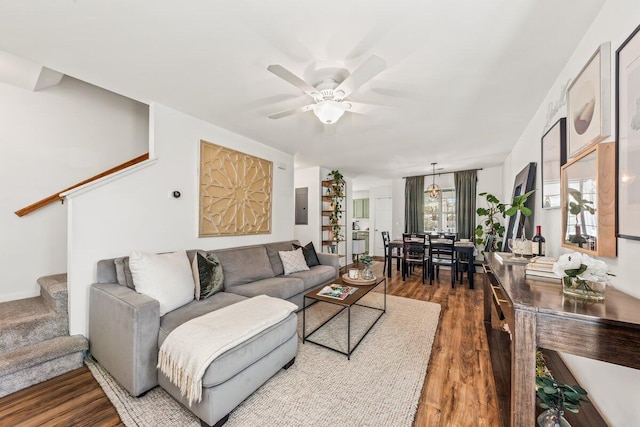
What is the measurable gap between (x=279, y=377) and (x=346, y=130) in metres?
2.86

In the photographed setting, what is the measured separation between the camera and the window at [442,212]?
6.20 m

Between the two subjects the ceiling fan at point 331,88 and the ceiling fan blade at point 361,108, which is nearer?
the ceiling fan at point 331,88

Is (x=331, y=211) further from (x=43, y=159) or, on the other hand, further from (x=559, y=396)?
(x=559, y=396)

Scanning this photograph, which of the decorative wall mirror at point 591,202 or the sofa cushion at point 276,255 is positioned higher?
the decorative wall mirror at point 591,202

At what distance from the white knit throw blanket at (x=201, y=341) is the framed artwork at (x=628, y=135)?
1.96 meters

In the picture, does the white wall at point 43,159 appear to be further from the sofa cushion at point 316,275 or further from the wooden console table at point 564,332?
the wooden console table at point 564,332

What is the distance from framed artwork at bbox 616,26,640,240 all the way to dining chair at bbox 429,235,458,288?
3.52 metres

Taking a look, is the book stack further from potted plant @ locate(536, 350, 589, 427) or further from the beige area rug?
the beige area rug

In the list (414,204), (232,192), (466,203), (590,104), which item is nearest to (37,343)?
(232,192)

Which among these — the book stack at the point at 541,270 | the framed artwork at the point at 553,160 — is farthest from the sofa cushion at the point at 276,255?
the framed artwork at the point at 553,160

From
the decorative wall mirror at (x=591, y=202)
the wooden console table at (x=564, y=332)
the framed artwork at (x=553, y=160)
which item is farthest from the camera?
the framed artwork at (x=553, y=160)

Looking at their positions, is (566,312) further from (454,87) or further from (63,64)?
(63,64)

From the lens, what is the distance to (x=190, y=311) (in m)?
1.91

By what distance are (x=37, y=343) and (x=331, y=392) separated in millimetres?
2320
